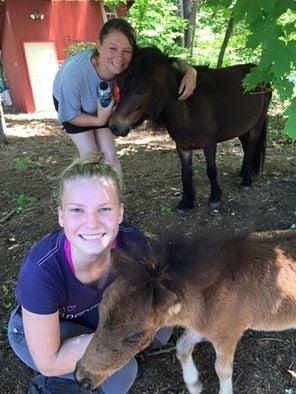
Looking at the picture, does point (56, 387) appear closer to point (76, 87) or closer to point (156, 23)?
point (76, 87)

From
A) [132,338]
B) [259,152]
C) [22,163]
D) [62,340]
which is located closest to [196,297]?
[132,338]

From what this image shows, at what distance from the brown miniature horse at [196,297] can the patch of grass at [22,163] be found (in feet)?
15.4

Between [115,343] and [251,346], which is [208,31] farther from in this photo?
[115,343]

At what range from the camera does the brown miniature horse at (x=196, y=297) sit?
1.83 m

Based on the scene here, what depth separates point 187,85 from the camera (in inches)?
169

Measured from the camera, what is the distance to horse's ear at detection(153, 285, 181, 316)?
1.86m

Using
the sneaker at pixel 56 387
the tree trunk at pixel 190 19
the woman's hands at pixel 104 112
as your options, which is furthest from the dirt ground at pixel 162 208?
the tree trunk at pixel 190 19

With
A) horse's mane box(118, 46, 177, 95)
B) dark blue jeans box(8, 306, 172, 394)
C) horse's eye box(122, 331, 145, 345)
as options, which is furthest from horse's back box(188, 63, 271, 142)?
horse's eye box(122, 331, 145, 345)

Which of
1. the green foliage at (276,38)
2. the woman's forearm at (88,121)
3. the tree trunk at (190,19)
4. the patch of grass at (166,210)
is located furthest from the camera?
the tree trunk at (190,19)

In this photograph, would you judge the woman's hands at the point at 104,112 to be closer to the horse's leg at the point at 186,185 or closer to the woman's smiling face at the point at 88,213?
the horse's leg at the point at 186,185

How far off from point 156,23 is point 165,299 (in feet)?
29.6

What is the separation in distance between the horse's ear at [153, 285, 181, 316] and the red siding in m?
13.4

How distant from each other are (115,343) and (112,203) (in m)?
0.66

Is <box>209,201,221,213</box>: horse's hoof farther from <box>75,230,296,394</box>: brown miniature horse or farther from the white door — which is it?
the white door
